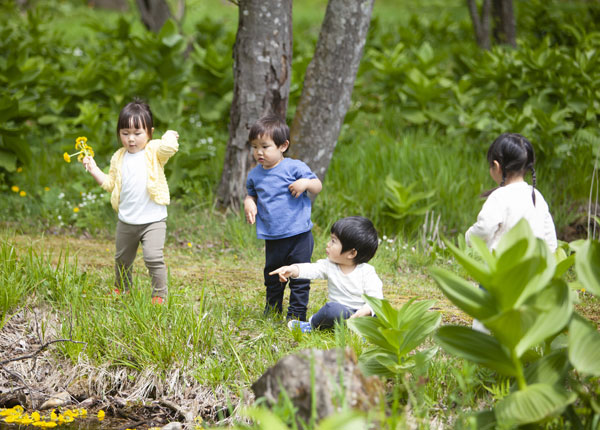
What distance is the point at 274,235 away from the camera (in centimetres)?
378

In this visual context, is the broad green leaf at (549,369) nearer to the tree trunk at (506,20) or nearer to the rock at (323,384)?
the rock at (323,384)

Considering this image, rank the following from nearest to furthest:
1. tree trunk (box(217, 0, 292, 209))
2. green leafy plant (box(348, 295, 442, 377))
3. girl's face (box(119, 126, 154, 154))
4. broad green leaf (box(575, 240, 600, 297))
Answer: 1. broad green leaf (box(575, 240, 600, 297))
2. green leafy plant (box(348, 295, 442, 377))
3. girl's face (box(119, 126, 154, 154))
4. tree trunk (box(217, 0, 292, 209))

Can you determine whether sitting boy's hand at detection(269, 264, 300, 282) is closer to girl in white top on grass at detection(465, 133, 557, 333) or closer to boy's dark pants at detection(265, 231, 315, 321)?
boy's dark pants at detection(265, 231, 315, 321)

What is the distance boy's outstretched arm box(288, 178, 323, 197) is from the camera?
3.68 meters

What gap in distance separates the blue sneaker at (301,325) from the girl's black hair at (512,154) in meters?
1.38

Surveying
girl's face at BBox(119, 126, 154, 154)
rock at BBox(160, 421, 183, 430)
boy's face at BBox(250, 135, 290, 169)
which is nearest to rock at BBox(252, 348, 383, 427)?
rock at BBox(160, 421, 183, 430)

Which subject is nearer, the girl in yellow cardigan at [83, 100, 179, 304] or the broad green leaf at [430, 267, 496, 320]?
the broad green leaf at [430, 267, 496, 320]

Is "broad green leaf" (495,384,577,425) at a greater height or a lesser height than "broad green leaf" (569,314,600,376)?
lesser

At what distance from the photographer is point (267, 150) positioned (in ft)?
12.2

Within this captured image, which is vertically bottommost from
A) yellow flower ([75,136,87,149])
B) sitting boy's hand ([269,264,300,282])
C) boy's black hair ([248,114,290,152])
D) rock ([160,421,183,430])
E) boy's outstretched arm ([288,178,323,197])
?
rock ([160,421,183,430])

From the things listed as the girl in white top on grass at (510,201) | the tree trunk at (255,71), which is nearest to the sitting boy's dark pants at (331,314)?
the girl in white top on grass at (510,201)

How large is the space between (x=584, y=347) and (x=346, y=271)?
1471 millimetres

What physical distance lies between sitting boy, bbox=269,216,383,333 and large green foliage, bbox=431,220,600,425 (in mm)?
1042

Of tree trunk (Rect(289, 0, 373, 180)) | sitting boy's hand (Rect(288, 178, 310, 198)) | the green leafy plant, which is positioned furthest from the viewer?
tree trunk (Rect(289, 0, 373, 180))
